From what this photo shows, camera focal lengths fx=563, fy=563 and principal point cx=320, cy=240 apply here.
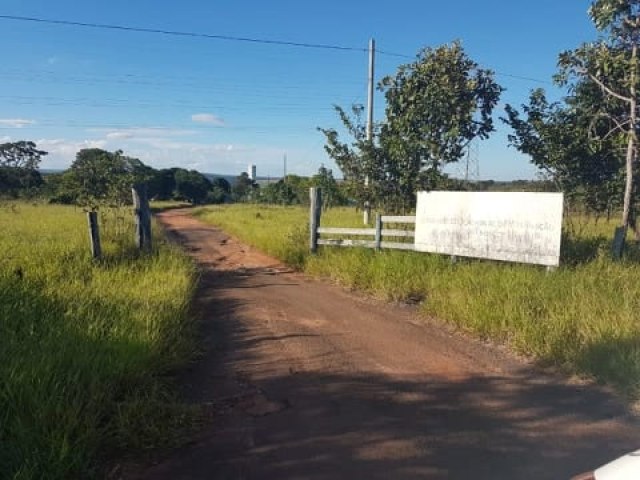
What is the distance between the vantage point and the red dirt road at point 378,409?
11.8 feet

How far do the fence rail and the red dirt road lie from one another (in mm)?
3763

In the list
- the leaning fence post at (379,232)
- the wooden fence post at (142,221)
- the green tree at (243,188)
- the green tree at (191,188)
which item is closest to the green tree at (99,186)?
the wooden fence post at (142,221)

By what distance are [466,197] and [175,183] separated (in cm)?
6420

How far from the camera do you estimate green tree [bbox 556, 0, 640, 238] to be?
9172 mm

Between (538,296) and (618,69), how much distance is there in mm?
4861

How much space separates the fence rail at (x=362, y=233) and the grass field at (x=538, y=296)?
307 mm

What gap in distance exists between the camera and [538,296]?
6.99 m

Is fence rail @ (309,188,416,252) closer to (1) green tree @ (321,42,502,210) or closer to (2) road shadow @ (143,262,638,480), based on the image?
(1) green tree @ (321,42,502,210)

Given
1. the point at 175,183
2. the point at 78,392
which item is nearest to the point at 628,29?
the point at 78,392

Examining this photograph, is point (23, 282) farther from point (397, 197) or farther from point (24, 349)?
point (397, 197)

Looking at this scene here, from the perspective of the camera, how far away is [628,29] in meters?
9.42

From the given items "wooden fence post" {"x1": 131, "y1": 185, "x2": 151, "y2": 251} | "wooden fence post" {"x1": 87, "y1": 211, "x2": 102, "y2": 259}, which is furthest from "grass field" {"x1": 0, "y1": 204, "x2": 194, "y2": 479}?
"wooden fence post" {"x1": 131, "y1": 185, "x2": 151, "y2": 251}

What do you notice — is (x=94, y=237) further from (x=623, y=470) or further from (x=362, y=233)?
(x=623, y=470)

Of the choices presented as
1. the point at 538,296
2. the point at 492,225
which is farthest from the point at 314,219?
the point at 538,296
